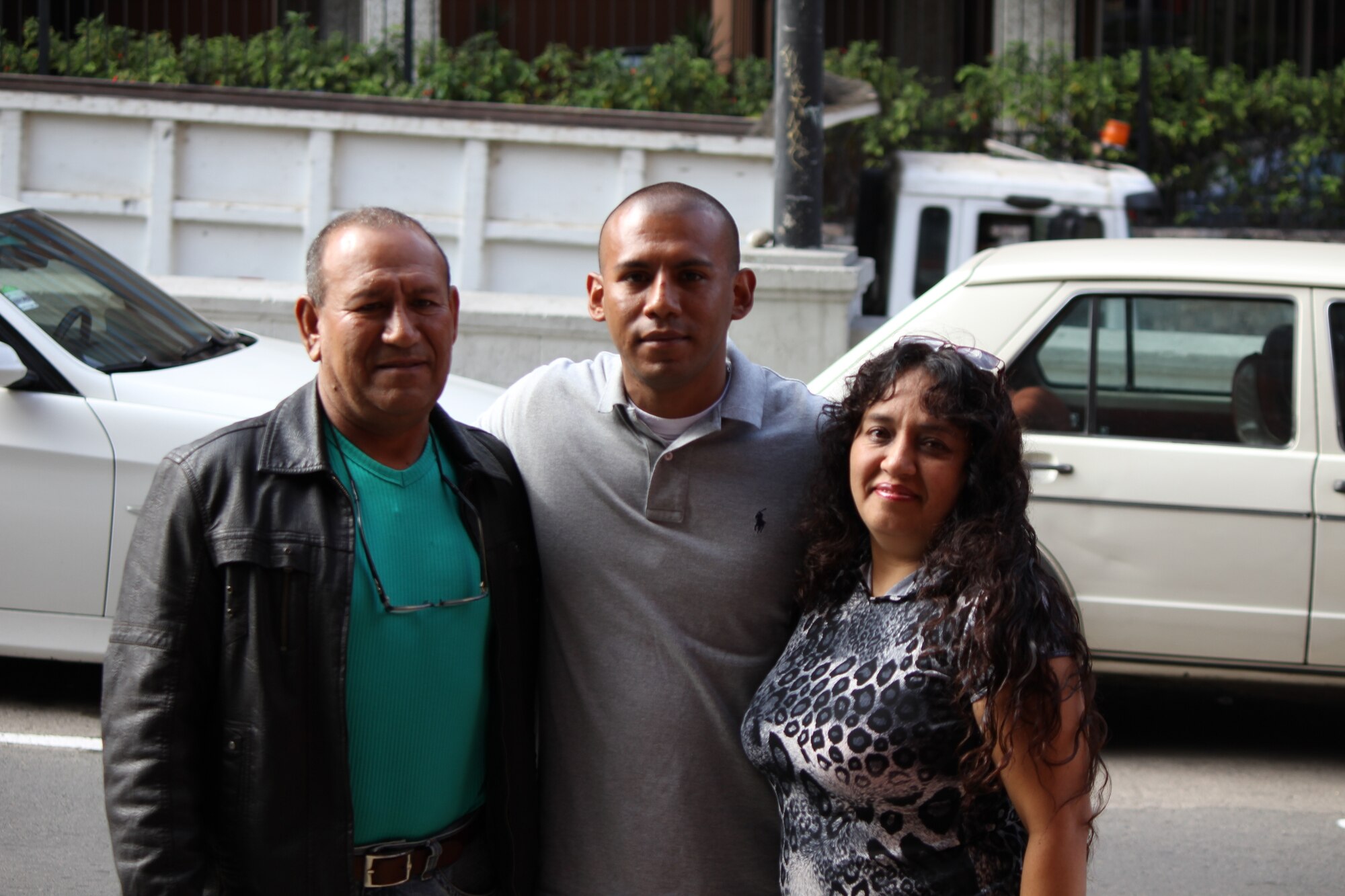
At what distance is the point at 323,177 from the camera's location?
8.86 metres

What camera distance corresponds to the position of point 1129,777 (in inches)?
205

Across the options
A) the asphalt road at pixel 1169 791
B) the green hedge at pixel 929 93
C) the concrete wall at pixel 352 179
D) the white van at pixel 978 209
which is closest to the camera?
the asphalt road at pixel 1169 791

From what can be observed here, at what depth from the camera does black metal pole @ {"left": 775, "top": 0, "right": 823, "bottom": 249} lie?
771cm

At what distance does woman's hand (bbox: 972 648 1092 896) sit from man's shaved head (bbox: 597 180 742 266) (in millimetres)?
930

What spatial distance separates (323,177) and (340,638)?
7.17 m

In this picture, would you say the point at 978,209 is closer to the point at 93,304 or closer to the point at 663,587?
the point at 93,304

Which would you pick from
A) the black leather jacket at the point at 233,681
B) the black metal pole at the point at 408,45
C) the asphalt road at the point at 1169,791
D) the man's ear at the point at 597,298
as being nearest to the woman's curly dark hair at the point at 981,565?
the man's ear at the point at 597,298

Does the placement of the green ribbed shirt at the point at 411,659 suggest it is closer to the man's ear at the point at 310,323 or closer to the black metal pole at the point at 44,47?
the man's ear at the point at 310,323

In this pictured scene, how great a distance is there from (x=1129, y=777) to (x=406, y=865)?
3624 mm

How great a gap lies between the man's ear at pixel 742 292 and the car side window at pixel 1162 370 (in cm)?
257

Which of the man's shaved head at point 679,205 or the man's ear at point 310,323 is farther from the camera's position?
the man's shaved head at point 679,205

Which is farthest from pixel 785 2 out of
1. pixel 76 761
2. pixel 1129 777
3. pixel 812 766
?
pixel 812 766

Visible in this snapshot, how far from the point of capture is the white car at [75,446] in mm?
4891

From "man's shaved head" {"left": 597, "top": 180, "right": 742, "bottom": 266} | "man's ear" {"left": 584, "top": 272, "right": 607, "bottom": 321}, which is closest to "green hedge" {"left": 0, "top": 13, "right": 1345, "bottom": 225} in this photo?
"man's ear" {"left": 584, "top": 272, "right": 607, "bottom": 321}
